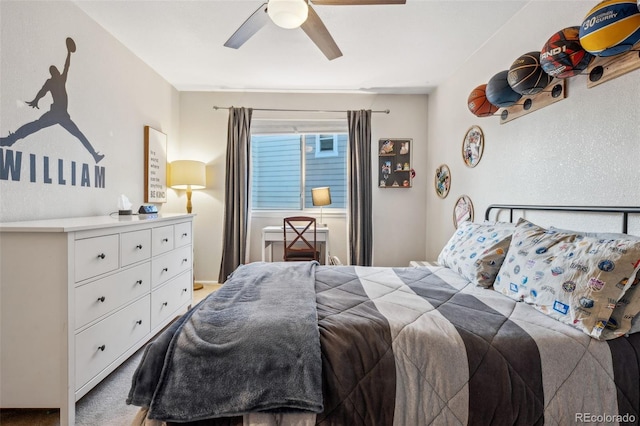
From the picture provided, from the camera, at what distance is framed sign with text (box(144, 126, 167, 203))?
300 centimetres

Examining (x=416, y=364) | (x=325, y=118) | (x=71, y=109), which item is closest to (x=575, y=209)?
(x=416, y=364)

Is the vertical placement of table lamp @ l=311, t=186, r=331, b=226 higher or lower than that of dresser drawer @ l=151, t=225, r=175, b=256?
higher

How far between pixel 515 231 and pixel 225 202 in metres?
3.14

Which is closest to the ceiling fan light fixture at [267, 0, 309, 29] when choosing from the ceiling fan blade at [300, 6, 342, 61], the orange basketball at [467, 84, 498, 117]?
A: the ceiling fan blade at [300, 6, 342, 61]

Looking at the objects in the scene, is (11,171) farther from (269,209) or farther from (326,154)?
(326,154)

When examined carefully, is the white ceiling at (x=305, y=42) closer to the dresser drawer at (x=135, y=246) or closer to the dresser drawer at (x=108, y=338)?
the dresser drawer at (x=135, y=246)

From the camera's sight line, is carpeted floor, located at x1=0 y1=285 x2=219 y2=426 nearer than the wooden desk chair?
Yes

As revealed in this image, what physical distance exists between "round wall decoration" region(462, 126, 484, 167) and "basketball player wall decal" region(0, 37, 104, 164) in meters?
3.31

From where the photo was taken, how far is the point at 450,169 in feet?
10.3

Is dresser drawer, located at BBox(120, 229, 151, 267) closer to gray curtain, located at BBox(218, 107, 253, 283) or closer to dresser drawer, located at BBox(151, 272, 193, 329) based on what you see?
dresser drawer, located at BBox(151, 272, 193, 329)

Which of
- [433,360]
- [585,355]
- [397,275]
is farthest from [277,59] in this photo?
[585,355]

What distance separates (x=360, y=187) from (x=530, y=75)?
2160 millimetres

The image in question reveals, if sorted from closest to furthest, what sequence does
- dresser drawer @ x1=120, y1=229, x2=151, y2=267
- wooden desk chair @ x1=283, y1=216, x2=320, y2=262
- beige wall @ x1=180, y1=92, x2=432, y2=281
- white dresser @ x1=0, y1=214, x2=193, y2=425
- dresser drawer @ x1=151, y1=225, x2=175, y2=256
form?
white dresser @ x1=0, y1=214, x2=193, y2=425
dresser drawer @ x1=120, y1=229, x2=151, y2=267
dresser drawer @ x1=151, y1=225, x2=175, y2=256
wooden desk chair @ x1=283, y1=216, x2=320, y2=262
beige wall @ x1=180, y1=92, x2=432, y2=281

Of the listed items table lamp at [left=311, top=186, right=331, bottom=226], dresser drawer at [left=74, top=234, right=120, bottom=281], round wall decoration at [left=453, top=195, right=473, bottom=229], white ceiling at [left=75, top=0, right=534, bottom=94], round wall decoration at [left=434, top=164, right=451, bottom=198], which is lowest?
dresser drawer at [left=74, top=234, right=120, bottom=281]
